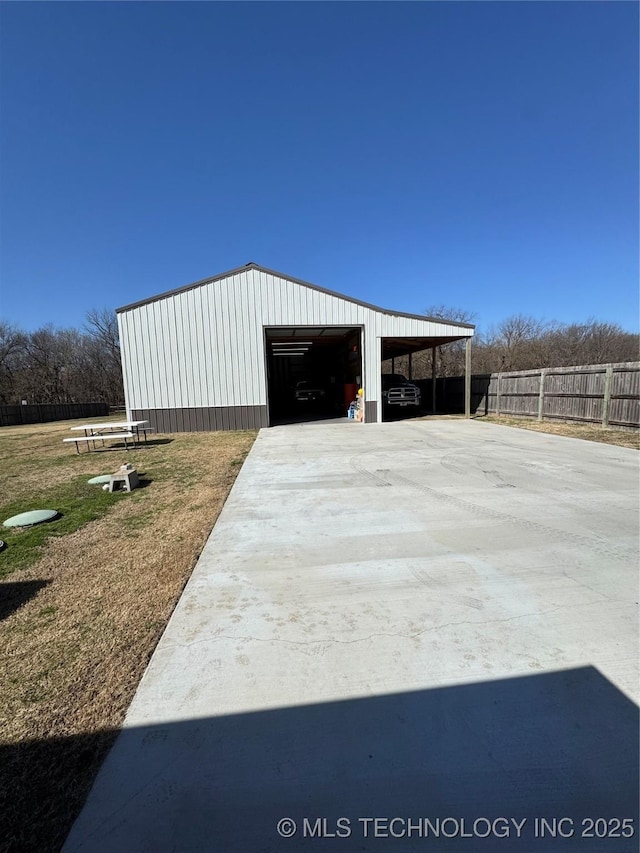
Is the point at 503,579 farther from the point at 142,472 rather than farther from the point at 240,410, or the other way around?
the point at 240,410

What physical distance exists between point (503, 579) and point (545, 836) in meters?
1.75

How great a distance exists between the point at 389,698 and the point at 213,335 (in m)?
12.6

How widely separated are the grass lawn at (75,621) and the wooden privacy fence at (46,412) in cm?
2541

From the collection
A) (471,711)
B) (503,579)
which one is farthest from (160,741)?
(503,579)

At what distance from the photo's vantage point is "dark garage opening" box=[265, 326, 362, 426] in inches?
643

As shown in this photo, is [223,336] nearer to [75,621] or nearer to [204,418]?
[204,418]

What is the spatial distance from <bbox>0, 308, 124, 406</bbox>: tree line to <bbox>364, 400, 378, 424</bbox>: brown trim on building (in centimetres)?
3162

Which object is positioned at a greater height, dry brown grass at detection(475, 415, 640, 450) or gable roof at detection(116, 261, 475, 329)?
gable roof at detection(116, 261, 475, 329)

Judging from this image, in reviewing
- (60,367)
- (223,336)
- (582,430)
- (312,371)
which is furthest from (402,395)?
(60,367)

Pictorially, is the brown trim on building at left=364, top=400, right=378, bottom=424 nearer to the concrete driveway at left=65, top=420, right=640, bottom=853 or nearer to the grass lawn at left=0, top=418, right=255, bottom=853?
the grass lawn at left=0, top=418, right=255, bottom=853

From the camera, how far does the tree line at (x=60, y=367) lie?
3519 centimetres

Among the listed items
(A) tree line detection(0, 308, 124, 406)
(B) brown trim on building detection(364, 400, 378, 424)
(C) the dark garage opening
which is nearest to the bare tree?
(A) tree line detection(0, 308, 124, 406)

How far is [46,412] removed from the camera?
1117 inches

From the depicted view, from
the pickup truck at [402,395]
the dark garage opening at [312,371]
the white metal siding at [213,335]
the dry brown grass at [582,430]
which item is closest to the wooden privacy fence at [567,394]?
the dry brown grass at [582,430]
